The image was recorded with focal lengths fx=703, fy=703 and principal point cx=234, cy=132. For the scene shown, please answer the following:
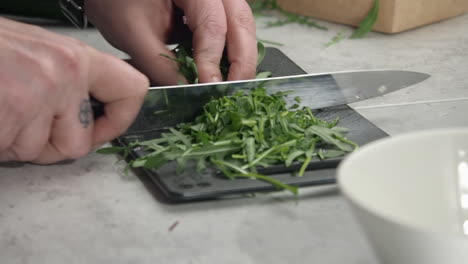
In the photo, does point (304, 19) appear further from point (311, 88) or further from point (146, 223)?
point (146, 223)

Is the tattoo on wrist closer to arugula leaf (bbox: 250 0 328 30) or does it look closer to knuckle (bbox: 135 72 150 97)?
knuckle (bbox: 135 72 150 97)

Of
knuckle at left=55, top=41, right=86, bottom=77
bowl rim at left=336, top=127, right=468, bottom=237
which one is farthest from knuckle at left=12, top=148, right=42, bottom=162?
bowl rim at left=336, top=127, right=468, bottom=237

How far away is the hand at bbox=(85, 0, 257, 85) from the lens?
125 centimetres

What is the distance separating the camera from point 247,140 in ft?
3.16

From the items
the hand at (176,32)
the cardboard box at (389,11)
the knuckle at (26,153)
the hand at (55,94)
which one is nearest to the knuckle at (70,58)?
the hand at (55,94)

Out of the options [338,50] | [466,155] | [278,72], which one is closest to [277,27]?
[338,50]

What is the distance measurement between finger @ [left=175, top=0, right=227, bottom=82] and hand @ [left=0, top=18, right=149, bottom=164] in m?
0.27

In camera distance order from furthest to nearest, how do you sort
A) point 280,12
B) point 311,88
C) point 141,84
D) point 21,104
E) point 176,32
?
point 280,12 < point 176,32 < point 311,88 < point 141,84 < point 21,104

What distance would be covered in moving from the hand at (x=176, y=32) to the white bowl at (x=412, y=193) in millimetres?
580

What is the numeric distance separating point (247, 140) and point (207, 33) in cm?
36

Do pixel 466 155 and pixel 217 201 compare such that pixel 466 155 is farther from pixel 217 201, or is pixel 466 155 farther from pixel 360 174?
pixel 217 201

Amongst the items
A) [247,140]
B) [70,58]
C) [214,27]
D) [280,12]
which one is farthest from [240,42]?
[280,12]

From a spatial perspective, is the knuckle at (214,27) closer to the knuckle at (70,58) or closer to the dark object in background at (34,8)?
the knuckle at (70,58)

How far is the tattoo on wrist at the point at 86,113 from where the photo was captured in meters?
0.92
